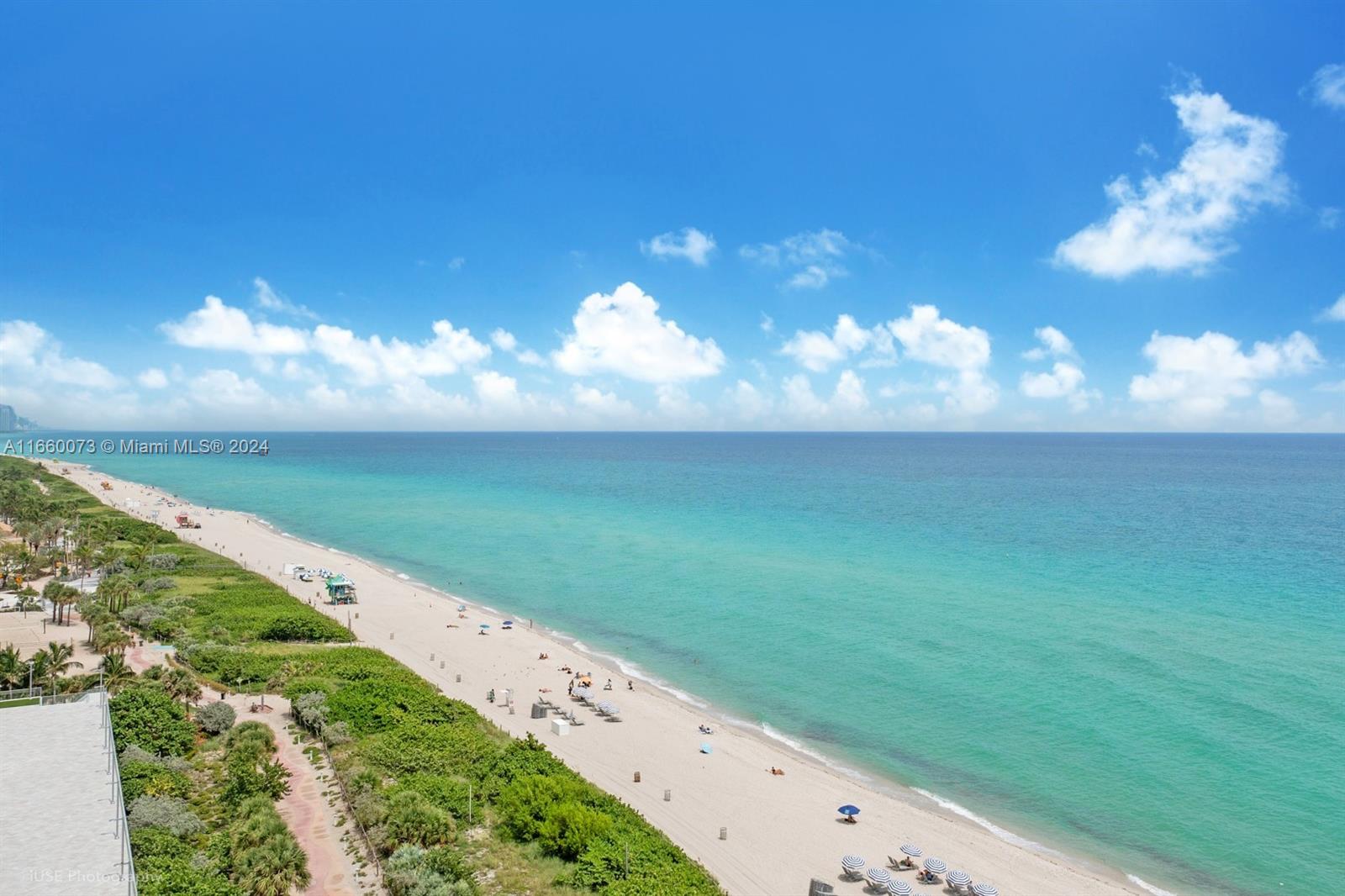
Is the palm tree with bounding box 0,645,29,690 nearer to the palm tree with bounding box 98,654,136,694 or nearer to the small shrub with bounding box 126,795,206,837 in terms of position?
the palm tree with bounding box 98,654,136,694

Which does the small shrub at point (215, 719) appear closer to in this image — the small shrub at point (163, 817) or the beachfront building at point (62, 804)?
the beachfront building at point (62, 804)

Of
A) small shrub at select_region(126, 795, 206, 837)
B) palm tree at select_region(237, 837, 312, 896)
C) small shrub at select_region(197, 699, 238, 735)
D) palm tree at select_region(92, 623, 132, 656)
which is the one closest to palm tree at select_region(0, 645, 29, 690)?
small shrub at select_region(197, 699, 238, 735)

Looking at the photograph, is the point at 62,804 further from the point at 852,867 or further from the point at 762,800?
the point at 852,867

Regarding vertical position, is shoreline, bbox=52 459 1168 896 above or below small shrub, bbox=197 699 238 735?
below

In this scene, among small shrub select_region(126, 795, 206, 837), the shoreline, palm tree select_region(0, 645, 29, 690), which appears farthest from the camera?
palm tree select_region(0, 645, 29, 690)

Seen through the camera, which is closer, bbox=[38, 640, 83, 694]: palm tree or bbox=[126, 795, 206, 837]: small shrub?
bbox=[126, 795, 206, 837]: small shrub

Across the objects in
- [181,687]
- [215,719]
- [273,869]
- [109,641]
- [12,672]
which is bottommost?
[215,719]

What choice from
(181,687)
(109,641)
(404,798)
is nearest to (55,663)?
(181,687)
